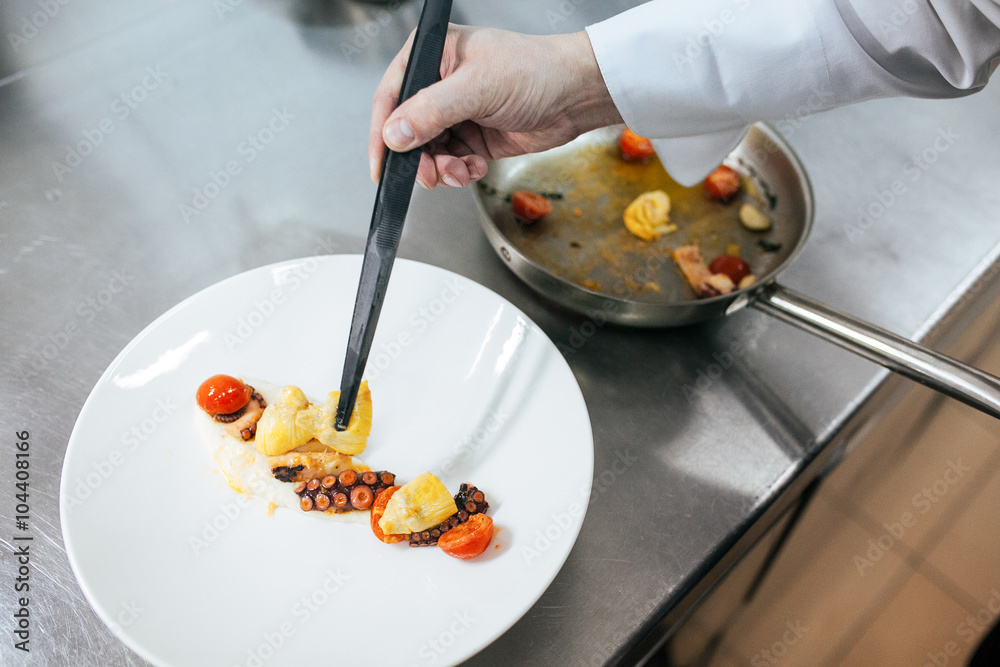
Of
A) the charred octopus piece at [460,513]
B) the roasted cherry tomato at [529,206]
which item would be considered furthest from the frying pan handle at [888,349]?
the charred octopus piece at [460,513]

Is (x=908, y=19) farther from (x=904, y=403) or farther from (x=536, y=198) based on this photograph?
(x=904, y=403)

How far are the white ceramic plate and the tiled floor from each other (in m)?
0.72

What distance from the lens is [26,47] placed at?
123 cm

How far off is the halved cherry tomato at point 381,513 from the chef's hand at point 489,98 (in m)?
0.40

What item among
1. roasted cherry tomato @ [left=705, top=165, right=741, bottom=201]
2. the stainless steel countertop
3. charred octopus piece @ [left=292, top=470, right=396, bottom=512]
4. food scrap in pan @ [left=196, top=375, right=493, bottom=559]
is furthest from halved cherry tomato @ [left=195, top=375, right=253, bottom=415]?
roasted cherry tomato @ [left=705, top=165, right=741, bottom=201]

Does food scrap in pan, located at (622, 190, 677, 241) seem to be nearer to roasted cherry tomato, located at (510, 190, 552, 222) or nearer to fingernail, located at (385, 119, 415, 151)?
roasted cherry tomato, located at (510, 190, 552, 222)

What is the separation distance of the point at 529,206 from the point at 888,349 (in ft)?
1.84

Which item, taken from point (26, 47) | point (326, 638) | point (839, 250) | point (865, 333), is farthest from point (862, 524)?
point (26, 47)

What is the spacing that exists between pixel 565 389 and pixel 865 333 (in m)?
0.39

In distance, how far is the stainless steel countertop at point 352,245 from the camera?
85 centimetres

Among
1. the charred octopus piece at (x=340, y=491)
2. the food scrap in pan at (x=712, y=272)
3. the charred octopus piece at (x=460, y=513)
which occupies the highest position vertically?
the charred octopus piece at (x=340, y=491)

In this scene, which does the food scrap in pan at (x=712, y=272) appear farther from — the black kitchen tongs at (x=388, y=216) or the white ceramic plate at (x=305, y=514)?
the black kitchen tongs at (x=388, y=216)

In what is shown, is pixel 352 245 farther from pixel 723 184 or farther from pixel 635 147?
pixel 723 184

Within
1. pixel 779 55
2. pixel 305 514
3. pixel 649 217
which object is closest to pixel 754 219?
pixel 649 217
